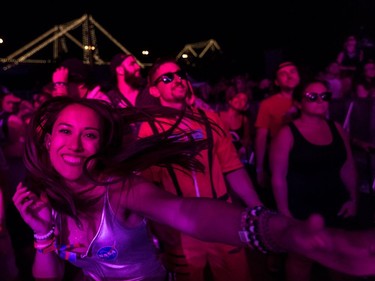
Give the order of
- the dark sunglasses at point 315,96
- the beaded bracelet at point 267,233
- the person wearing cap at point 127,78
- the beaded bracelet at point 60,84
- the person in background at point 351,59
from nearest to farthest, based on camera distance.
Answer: the beaded bracelet at point 267,233 → the dark sunglasses at point 315,96 → the person wearing cap at point 127,78 → the beaded bracelet at point 60,84 → the person in background at point 351,59

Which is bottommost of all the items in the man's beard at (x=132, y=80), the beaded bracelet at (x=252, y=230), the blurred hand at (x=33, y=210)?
the blurred hand at (x=33, y=210)

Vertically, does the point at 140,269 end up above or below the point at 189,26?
below

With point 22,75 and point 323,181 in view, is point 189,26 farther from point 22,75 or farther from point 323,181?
point 323,181

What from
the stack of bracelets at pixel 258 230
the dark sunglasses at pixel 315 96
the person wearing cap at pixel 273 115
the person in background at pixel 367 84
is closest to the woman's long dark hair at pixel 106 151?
the stack of bracelets at pixel 258 230

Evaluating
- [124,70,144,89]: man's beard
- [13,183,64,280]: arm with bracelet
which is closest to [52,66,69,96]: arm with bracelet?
[124,70,144,89]: man's beard

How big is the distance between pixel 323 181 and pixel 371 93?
15.9 feet

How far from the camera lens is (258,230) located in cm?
153

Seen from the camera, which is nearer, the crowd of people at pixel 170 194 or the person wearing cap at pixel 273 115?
the crowd of people at pixel 170 194

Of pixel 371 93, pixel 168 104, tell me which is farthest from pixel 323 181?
pixel 371 93

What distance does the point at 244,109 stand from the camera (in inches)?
268

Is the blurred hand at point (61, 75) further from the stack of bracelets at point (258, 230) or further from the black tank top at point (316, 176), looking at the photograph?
the stack of bracelets at point (258, 230)

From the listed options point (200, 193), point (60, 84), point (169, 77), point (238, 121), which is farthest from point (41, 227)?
point (238, 121)

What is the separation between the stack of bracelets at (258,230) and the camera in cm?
150

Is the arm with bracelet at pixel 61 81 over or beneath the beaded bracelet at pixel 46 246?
over
